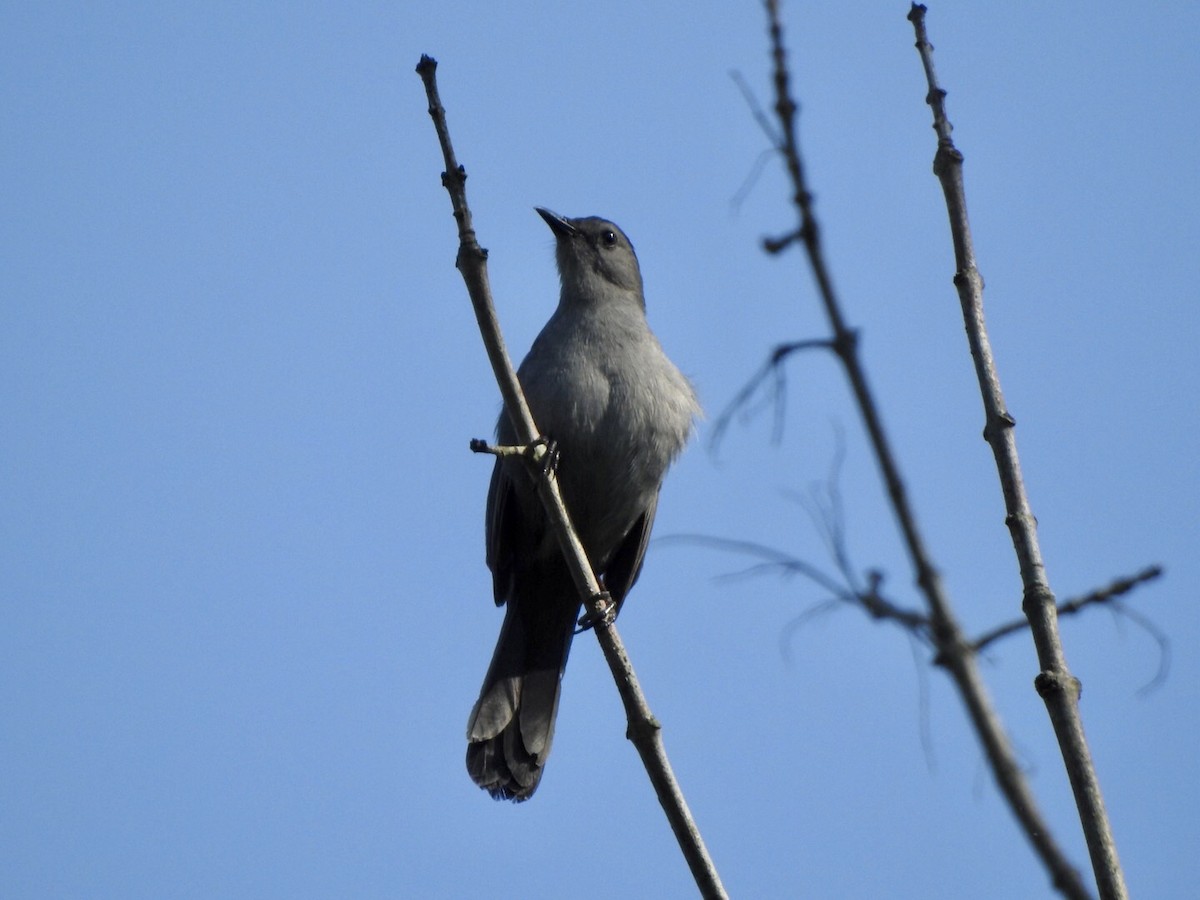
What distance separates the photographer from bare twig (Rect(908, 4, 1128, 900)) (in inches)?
115

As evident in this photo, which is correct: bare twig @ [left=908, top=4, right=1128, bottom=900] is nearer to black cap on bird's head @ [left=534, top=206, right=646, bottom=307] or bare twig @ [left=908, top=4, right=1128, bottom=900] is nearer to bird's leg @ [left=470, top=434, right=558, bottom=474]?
bird's leg @ [left=470, top=434, right=558, bottom=474]

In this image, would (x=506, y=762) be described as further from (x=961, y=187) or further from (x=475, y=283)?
(x=961, y=187)

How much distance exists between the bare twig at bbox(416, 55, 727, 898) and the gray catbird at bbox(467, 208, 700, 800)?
1756mm

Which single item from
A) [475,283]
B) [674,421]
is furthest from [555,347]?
[475,283]

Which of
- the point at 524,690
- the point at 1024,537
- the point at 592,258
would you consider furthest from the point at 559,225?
the point at 1024,537

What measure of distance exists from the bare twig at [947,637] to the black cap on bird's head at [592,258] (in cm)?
579

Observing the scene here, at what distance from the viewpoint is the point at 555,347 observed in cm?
700

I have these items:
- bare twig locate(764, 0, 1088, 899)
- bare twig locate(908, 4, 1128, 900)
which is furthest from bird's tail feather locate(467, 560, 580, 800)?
bare twig locate(764, 0, 1088, 899)

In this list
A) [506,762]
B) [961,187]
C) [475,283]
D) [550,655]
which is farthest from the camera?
[550,655]

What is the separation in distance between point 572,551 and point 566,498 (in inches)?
84.1

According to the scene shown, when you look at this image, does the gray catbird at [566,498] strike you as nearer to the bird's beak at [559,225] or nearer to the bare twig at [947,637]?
the bird's beak at [559,225]

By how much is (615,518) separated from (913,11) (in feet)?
11.5

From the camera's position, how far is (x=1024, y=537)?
135 inches

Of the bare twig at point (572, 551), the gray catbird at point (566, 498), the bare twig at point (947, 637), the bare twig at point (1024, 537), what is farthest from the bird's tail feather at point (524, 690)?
the bare twig at point (947, 637)
